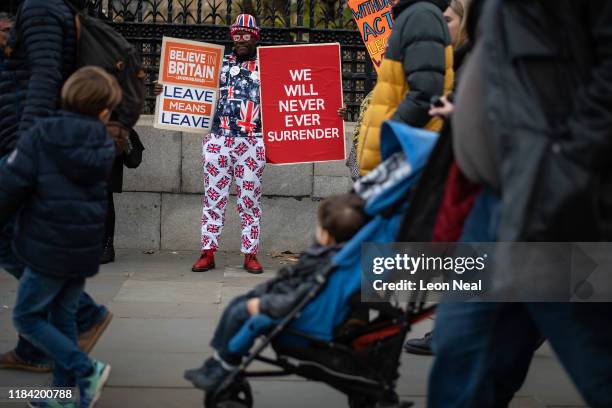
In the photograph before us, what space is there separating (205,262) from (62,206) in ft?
12.9

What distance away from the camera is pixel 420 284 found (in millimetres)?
3750

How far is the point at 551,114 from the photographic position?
2.66 meters

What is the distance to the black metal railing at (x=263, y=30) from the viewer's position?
8.86 m

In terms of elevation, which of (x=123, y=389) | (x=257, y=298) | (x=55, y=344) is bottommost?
(x=123, y=389)

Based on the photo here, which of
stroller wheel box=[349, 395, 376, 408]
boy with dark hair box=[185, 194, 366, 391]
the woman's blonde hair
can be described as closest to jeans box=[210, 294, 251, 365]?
boy with dark hair box=[185, 194, 366, 391]

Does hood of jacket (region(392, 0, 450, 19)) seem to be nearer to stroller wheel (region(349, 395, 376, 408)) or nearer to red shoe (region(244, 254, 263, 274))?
stroller wheel (region(349, 395, 376, 408))

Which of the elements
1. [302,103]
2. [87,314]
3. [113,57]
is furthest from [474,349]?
[302,103]

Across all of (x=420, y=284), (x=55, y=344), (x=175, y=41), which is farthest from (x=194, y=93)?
(x=420, y=284)

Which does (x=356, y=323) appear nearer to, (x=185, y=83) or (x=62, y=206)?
(x=62, y=206)

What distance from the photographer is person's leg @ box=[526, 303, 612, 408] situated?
115 inches

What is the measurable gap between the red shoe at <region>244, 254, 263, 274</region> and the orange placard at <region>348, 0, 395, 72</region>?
1.78 m

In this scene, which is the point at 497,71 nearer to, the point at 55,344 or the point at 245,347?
the point at 245,347

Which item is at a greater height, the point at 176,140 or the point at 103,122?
the point at 103,122

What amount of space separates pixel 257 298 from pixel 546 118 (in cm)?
166
